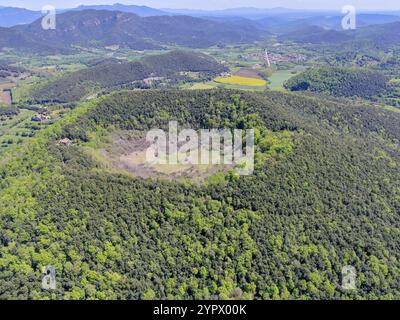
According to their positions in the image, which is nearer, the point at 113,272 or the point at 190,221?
the point at 113,272

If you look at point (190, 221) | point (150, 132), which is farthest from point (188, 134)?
point (190, 221)

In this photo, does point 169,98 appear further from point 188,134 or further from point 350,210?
point 350,210

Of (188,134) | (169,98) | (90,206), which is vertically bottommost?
(90,206)

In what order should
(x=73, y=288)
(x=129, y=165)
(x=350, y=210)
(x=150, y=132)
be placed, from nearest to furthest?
(x=73, y=288), (x=350, y=210), (x=129, y=165), (x=150, y=132)

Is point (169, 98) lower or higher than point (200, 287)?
higher
